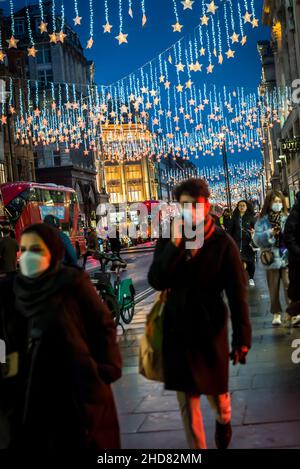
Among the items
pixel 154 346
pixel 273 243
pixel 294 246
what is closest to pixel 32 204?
pixel 273 243

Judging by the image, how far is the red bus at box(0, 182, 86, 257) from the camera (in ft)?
119

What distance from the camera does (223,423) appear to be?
491 cm

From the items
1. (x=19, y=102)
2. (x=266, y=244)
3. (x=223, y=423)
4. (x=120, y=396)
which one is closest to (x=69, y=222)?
(x=19, y=102)

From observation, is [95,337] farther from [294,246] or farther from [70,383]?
[294,246]

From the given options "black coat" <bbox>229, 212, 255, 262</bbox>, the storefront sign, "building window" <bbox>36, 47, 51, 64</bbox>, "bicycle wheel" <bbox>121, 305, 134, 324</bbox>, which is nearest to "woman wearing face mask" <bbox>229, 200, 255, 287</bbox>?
"black coat" <bbox>229, 212, 255, 262</bbox>

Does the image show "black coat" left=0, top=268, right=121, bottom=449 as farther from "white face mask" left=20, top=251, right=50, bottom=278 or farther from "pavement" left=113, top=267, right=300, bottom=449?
"pavement" left=113, top=267, right=300, bottom=449

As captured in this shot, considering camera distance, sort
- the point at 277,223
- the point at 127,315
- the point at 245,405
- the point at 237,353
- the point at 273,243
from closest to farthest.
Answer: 1. the point at 237,353
2. the point at 245,405
3. the point at 273,243
4. the point at 277,223
5. the point at 127,315

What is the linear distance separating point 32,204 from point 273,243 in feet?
88.7

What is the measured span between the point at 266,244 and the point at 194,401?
258 inches

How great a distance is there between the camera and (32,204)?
1449 inches

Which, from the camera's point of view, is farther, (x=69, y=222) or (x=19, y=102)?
(x=19, y=102)

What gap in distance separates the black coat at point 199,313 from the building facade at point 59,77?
6763 cm
